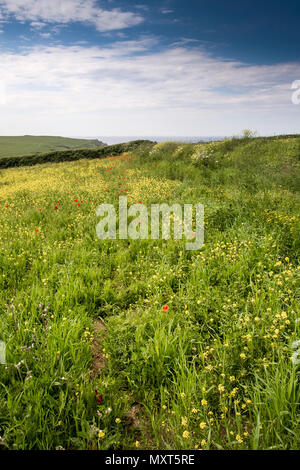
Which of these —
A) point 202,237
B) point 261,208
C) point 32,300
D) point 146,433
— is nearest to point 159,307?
point 146,433

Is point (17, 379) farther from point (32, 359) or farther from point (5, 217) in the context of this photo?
point (5, 217)

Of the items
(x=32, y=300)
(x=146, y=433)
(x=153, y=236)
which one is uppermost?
(x=153, y=236)

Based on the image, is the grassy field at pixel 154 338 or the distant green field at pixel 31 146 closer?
the grassy field at pixel 154 338

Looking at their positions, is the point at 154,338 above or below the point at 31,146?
below

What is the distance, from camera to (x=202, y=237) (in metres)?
5.15

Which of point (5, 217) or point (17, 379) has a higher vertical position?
point (5, 217)

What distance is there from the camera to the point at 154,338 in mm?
2799

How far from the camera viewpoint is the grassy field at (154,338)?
208 cm

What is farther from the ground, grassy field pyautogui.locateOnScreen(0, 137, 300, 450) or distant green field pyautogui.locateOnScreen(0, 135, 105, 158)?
distant green field pyautogui.locateOnScreen(0, 135, 105, 158)

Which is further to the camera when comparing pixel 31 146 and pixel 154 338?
pixel 31 146

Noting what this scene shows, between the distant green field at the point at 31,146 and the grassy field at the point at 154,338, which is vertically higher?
the distant green field at the point at 31,146

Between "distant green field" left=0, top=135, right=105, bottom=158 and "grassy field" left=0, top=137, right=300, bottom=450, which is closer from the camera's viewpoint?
"grassy field" left=0, top=137, right=300, bottom=450

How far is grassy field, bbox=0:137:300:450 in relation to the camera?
208cm

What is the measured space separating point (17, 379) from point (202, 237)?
385cm
